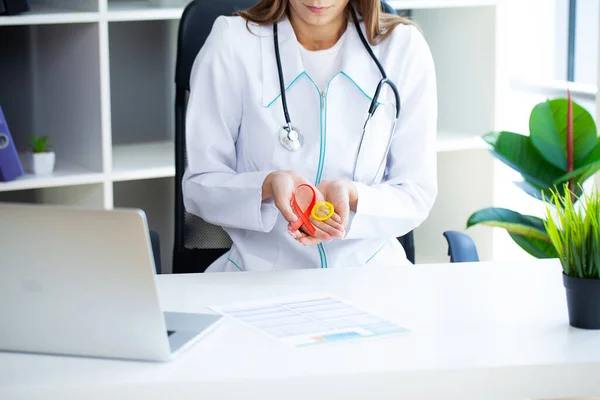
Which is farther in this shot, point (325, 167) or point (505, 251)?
point (505, 251)

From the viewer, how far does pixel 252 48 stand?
5.87ft

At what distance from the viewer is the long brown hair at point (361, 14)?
71.0 inches

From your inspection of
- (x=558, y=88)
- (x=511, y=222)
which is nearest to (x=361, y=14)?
(x=511, y=222)

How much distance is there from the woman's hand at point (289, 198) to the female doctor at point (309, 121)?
131 millimetres

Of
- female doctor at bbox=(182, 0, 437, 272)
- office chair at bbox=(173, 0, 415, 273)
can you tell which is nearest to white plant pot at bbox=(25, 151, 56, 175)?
office chair at bbox=(173, 0, 415, 273)

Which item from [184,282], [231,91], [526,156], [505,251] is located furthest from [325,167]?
[505,251]

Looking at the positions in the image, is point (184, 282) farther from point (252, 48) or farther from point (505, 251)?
point (505, 251)

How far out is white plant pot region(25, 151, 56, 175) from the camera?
2.39m

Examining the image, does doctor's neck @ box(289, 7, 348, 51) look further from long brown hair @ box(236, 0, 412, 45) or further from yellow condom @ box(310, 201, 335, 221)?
yellow condom @ box(310, 201, 335, 221)

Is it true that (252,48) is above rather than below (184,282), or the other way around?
above

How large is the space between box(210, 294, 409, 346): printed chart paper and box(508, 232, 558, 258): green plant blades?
131cm

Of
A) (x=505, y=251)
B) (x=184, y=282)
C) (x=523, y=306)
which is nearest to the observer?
(x=523, y=306)

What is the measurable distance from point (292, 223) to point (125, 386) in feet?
1.86

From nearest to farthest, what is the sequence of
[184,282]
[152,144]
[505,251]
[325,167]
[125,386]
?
[125,386] < [184,282] < [325,167] < [152,144] < [505,251]
